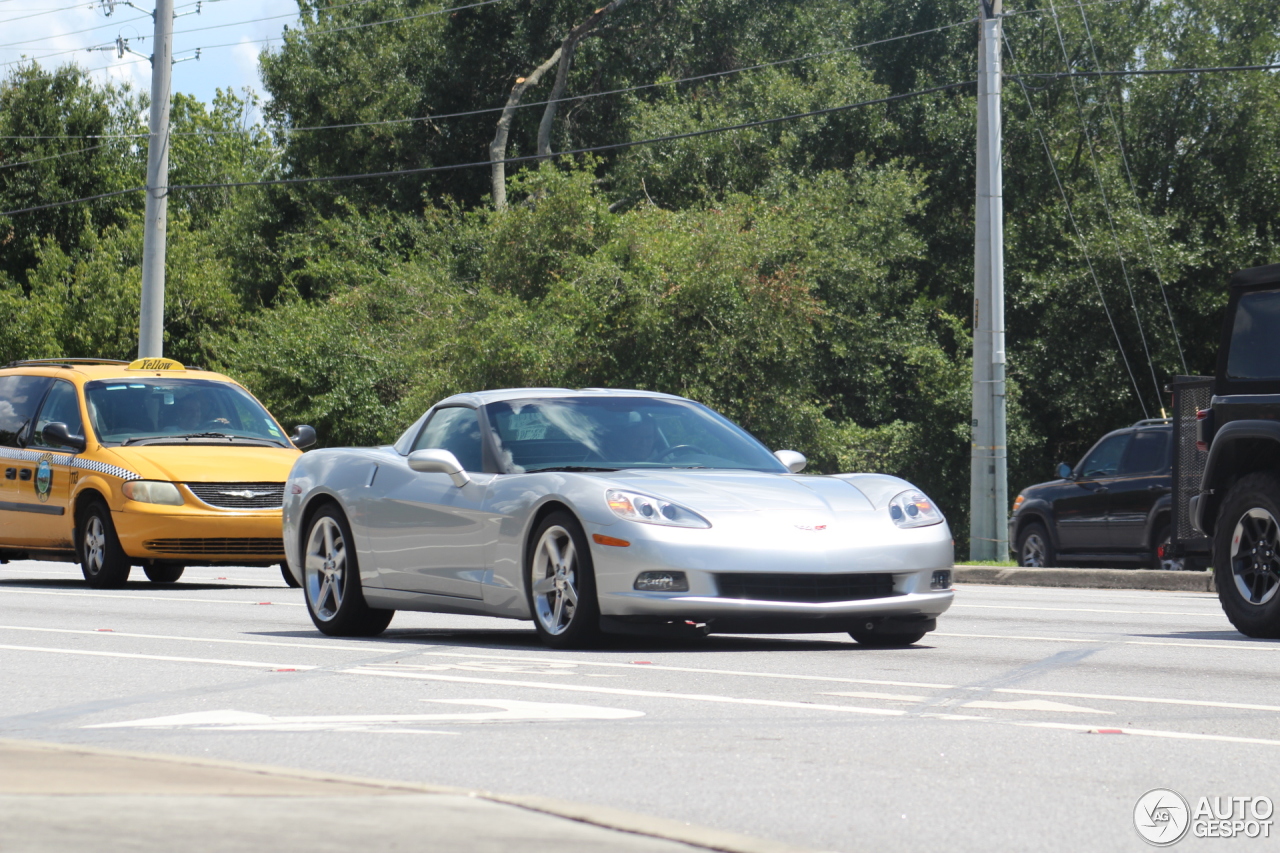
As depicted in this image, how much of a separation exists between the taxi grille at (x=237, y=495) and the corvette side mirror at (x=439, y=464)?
597cm

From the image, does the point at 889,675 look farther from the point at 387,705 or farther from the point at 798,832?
the point at 798,832

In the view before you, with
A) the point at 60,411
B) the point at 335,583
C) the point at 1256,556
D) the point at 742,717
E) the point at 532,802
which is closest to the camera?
the point at 532,802

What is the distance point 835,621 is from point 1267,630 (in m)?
2.85

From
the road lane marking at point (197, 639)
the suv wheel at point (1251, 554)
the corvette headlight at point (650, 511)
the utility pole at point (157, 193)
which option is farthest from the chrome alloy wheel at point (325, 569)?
the utility pole at point (157, 193)

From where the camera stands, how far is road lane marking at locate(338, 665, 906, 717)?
7.24 m

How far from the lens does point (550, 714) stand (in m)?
7.09

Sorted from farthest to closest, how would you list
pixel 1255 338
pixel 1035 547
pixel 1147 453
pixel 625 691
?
pixel 1035 547 → pixel 1147 453 → pixel 1255 338 → pixel 625 691

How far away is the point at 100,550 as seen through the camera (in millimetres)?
16344

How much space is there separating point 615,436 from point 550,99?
36511 mm

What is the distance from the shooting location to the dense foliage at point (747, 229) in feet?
108

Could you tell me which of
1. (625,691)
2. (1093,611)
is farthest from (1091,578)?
(625,691)

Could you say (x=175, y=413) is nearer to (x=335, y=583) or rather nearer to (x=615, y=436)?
(x=335, y=583)

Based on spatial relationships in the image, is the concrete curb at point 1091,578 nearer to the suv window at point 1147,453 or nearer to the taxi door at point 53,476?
the suv window at point 1147,453

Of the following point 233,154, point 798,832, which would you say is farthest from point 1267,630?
point 233,154
